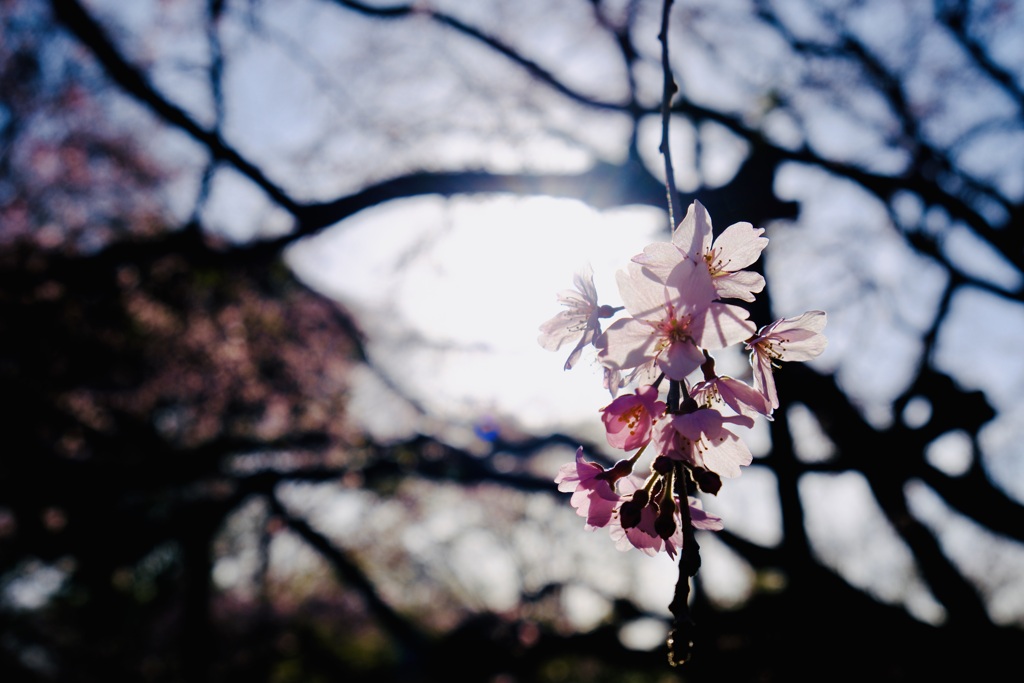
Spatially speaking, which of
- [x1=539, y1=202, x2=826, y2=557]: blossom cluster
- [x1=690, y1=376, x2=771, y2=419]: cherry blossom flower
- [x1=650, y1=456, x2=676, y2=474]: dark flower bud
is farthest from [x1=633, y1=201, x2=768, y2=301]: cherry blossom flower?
[x1=650, y1=456, x2=676, y2=474]: dark flower bud

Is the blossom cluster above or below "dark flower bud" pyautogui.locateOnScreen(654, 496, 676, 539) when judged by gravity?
above

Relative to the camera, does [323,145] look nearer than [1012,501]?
No

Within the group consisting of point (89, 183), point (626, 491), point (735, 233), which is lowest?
point (626, 491)

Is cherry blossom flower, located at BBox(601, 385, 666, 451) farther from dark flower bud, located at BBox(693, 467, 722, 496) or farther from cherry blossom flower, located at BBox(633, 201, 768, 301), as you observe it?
cherry blossom flower, located at BBox(633, 201, 768, 301)

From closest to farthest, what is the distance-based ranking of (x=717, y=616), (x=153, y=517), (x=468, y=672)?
1. (x=717, y=616)
2. (x=468, y=672)
3. (x=153, y=517)

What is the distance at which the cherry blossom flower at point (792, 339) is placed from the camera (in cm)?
97

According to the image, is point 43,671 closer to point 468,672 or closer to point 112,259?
point 468,672

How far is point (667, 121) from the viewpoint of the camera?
104 centimetres

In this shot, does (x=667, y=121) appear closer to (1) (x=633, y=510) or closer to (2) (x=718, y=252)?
(2) (x=718, y=252)

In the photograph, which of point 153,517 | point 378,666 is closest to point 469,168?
point 153,517

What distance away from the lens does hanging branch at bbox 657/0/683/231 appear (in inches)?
35.1

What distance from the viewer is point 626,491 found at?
0.93 m

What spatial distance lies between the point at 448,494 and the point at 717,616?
23.5 ft

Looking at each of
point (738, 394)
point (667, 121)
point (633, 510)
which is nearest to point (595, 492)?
point (633, 510)
